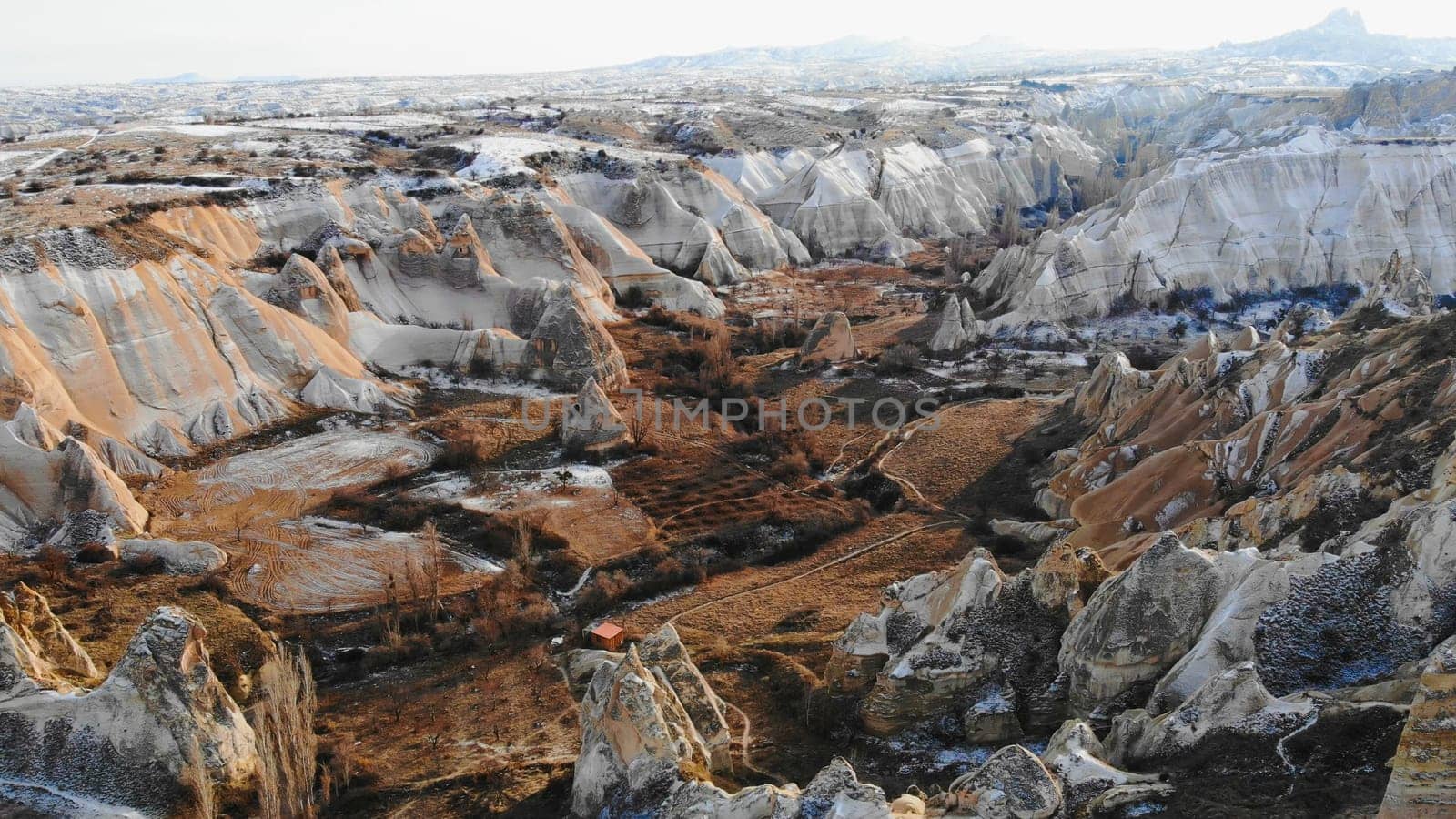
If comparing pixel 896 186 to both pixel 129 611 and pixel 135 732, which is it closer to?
pixel 129 611

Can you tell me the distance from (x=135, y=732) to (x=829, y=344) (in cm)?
3228

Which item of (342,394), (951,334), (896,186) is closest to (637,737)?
(342,394)

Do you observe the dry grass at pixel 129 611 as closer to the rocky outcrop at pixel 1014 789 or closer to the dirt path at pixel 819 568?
the dirt path at pixel 819 568

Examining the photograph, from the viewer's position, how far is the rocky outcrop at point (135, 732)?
1388cm

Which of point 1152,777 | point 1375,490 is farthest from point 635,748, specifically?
point 1375,490

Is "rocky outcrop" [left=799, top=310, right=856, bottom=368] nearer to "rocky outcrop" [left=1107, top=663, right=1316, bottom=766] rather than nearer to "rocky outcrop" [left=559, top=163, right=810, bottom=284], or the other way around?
"rocky outcrop" [left=559, top=163, right=810, bottom=284]

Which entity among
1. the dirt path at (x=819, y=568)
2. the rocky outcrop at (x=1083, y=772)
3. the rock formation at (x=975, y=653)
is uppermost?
the rocky outcrop at (x=1083, y=772)

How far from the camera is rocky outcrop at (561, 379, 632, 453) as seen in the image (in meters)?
31.4

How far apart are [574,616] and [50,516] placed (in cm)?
1346

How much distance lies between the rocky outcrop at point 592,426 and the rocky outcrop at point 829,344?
12.8 metres

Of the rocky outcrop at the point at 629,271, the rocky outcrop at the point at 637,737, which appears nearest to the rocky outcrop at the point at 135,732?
the rocky outcrop at the point at 637,737

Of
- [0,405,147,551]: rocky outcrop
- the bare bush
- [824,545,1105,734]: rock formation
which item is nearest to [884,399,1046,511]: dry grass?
[824,545,1105,734]: rock formation

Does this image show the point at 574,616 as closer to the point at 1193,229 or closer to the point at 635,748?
the point at 635,748

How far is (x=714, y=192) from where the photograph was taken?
6531cm
